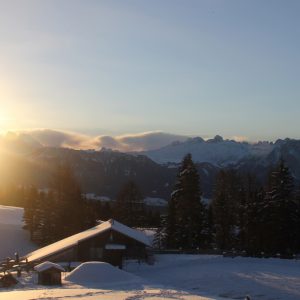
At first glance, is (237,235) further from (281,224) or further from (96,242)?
(96,242)

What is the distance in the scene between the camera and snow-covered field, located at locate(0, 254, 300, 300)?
32250mm

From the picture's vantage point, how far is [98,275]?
4034 cm

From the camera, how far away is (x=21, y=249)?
251 feet

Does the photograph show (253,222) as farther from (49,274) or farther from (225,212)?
(49,274)

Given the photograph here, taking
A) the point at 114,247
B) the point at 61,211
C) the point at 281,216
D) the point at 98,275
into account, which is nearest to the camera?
the point at 98,275

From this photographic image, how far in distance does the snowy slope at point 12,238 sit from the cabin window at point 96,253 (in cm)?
2147

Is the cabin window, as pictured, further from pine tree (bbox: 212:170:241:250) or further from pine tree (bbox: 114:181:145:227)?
pine tree (bbox: 114:181:145:227)

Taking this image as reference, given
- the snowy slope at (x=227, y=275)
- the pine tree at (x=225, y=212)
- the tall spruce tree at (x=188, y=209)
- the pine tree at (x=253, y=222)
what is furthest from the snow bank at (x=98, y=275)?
the pine tree at (x=225, y=212)

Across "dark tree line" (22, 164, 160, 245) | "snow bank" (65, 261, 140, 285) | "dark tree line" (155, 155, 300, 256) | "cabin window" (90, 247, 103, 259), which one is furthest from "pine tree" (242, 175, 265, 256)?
"snow bank" (65, 261, 140, 285)

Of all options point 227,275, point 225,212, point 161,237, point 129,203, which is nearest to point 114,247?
point 227,275

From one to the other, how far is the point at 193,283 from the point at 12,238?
145ft

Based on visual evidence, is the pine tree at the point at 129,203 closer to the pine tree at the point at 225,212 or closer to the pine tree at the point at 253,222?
the pine tree at the point at 225,212

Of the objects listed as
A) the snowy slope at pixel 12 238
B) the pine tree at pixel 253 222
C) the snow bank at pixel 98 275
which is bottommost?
the snowy slope at pixel 12 238

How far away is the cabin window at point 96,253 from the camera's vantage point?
184 ft
